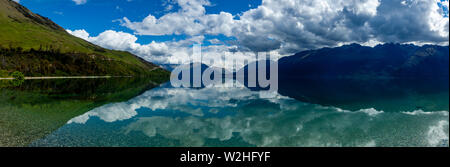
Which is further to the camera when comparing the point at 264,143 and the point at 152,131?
the point at 152,131

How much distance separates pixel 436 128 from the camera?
36500 millimetres

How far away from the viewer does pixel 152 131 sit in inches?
1276

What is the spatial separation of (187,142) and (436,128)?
40.3 meters
